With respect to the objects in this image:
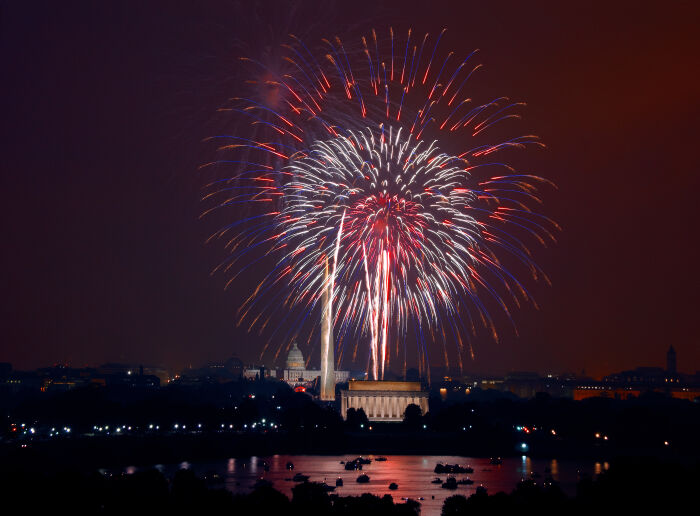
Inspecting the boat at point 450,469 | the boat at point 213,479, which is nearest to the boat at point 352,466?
the boat at point 450,469

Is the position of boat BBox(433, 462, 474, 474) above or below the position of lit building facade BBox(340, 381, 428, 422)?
below

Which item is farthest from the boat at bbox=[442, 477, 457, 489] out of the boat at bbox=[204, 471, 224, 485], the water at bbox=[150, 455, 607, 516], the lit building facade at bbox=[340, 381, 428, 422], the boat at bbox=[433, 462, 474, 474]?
the lit building facade at bbox=[340, 381, 428, 422]

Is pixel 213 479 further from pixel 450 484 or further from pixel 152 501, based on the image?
pixel 152 501

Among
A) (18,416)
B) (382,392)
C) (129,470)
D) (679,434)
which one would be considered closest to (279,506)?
(129,470)

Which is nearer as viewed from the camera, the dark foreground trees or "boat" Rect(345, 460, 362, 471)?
the dark foreground trees

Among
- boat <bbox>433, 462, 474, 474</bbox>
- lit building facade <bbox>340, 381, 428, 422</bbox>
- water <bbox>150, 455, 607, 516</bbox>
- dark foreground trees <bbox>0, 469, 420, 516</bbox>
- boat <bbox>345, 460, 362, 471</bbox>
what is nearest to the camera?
dark foreground trees <bbox>0, 469, 420, 516</bbox>

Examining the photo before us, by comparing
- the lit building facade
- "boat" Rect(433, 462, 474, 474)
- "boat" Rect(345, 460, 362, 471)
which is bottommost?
"boat" Rect(433, 462, 474, 474)

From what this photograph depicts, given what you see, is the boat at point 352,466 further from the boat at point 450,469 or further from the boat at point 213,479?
the boat at point 213,479

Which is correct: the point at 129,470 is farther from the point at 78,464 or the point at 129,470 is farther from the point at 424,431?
the point at 424,431

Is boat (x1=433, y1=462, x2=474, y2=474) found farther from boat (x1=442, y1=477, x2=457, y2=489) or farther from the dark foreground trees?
the dark foreground trees
